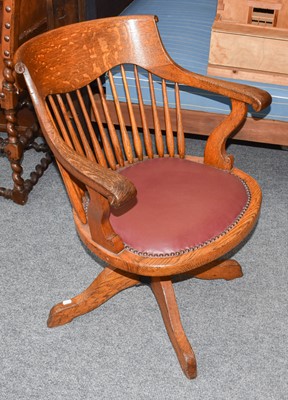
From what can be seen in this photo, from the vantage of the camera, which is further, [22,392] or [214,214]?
[22,392]

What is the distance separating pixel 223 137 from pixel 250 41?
0.61 meters

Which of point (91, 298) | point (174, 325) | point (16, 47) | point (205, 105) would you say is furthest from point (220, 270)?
point (16, 47)

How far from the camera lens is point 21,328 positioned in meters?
2.21

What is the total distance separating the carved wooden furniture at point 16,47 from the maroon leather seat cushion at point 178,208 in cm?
72

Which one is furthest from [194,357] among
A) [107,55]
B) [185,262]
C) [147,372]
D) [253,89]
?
[107,55]

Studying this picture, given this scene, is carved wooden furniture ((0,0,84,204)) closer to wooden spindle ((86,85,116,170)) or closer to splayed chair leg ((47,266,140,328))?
wooden spindle ((86,85,116,170))

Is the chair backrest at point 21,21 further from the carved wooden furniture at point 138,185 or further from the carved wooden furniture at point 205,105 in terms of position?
the carved wooden furniture at point 138,185

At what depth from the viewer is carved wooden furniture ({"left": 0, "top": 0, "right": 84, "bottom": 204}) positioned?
2.37 meters

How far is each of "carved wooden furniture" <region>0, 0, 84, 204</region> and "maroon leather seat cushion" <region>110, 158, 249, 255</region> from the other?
72 centimetres

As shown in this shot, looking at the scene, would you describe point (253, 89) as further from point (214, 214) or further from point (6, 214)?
point (6, 214)

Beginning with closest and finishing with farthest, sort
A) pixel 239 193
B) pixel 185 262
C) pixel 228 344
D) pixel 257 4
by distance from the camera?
A: 1. pixel 185 262
2. pixel 239 193
3. pixel 228 344
4. pixel 257 4

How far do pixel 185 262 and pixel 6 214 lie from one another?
1.27 m

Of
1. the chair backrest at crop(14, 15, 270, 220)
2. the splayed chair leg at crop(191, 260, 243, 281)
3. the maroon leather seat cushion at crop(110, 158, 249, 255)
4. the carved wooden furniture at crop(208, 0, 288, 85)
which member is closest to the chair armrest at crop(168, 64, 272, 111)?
the chair backrest at crop(14, 15, 270, 220)

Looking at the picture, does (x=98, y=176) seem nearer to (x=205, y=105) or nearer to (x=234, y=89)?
(x=234, y=89)
